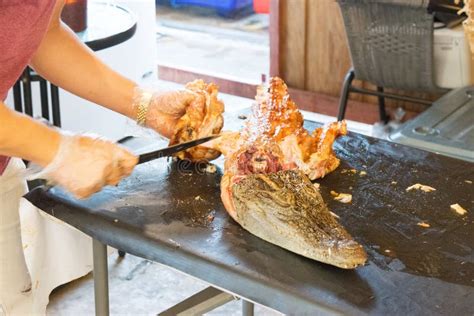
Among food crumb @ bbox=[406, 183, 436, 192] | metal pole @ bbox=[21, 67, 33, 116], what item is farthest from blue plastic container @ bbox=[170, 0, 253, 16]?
food crumb @ bbox=[406, 183, 436, 192]

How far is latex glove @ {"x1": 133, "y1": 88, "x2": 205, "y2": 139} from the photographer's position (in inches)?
85.1

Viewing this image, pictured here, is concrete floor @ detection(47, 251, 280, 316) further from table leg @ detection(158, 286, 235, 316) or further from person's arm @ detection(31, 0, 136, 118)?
person's arm @ detection(31, 0, 136, 118)

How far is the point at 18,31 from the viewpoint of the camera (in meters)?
1.77

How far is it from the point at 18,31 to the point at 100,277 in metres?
0.60

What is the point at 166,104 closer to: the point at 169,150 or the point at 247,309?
the point at 169,150

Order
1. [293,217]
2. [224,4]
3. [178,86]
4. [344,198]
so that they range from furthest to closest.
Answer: [224,4] < [178,86] < [344,198] < [293,217]

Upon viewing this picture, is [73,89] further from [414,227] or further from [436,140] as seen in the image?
[436,140]

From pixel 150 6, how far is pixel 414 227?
356 centimetres

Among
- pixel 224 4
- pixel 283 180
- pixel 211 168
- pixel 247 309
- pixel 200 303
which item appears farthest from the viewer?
pixel 224 4

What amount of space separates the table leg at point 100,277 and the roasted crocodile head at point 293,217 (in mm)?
334

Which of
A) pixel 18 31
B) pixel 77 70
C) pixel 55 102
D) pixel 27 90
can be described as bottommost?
pixel 55 102

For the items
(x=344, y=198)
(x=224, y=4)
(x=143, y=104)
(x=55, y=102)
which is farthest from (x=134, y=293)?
(x=224, y=4)

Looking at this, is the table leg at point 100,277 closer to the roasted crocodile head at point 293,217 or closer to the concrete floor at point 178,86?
the roasted crocodile head at point 293,217

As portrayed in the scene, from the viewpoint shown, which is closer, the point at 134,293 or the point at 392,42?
the point at 134,293
